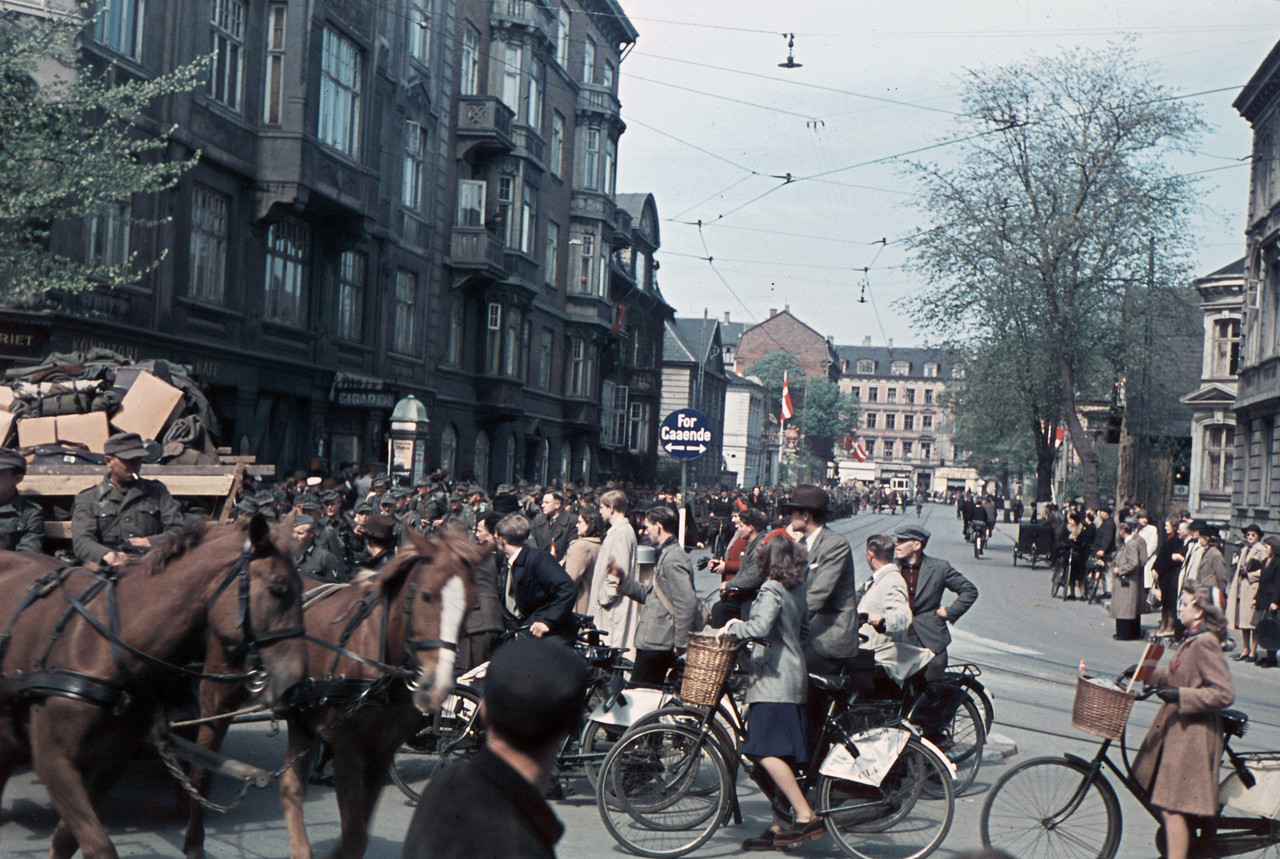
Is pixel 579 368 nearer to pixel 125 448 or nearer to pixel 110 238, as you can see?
pixel 110 238

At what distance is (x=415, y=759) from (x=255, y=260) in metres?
16.5

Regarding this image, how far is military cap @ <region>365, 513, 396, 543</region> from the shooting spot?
25.2ft

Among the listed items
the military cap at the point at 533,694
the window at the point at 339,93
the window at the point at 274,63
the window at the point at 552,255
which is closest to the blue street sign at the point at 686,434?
the window at the point at 274,63

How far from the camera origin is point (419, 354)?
31.1 metres

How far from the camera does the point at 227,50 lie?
2169 centimetres

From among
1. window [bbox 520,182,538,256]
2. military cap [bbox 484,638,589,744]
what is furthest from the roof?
military cap [bbox 484,638,589,744]

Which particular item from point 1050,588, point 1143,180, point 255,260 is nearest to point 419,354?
point 255,260

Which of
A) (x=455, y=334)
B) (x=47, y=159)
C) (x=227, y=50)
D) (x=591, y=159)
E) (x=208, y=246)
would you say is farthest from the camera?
(x=591, y=159)

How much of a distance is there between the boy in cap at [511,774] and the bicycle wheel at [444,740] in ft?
17.0

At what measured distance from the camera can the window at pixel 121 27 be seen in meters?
18.0

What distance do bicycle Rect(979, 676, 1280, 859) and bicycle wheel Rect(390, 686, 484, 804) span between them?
3034mm

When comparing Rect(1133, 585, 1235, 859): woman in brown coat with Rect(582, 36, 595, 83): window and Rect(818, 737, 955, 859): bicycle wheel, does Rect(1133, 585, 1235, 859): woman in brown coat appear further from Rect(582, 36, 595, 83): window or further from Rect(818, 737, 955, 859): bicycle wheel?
Rect(582, 36, 595, 83): window

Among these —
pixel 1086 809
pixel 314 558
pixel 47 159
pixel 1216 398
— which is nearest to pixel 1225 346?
pixel 1216 398

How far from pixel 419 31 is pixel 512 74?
5812mm
